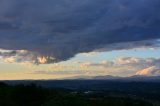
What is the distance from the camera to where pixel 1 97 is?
122m

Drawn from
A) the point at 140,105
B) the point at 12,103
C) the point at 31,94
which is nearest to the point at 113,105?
the point at 140,105

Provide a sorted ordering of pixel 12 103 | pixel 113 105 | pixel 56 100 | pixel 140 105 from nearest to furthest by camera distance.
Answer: pixel 56 100 < pixel 12 103 < pixel 113 105 < pixel 140 105

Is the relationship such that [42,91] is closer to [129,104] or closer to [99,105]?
[99,105]

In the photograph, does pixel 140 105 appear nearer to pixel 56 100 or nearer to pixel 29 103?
pixel 29 103

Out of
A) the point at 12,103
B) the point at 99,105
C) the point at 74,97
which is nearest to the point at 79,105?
the point at 74,97

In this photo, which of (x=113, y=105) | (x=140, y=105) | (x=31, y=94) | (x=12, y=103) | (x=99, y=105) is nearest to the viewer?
(x=12, y=103)

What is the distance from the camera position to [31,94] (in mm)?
125000

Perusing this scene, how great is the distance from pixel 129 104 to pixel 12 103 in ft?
168

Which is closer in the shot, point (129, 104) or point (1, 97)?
point (1, 97)

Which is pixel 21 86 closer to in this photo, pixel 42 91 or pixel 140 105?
pixel 42 91

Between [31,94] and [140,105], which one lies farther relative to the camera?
[140,105]

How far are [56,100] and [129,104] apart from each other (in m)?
94.2

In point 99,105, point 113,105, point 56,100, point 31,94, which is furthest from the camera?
point 113,105

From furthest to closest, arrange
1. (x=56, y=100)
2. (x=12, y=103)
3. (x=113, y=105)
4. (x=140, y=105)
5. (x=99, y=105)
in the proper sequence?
1. (x=140, y=105)
2. (x=113, y=105)
3. (x=99, y=105)
4. (x=12, y=103)
5. (x=56, y=100)
